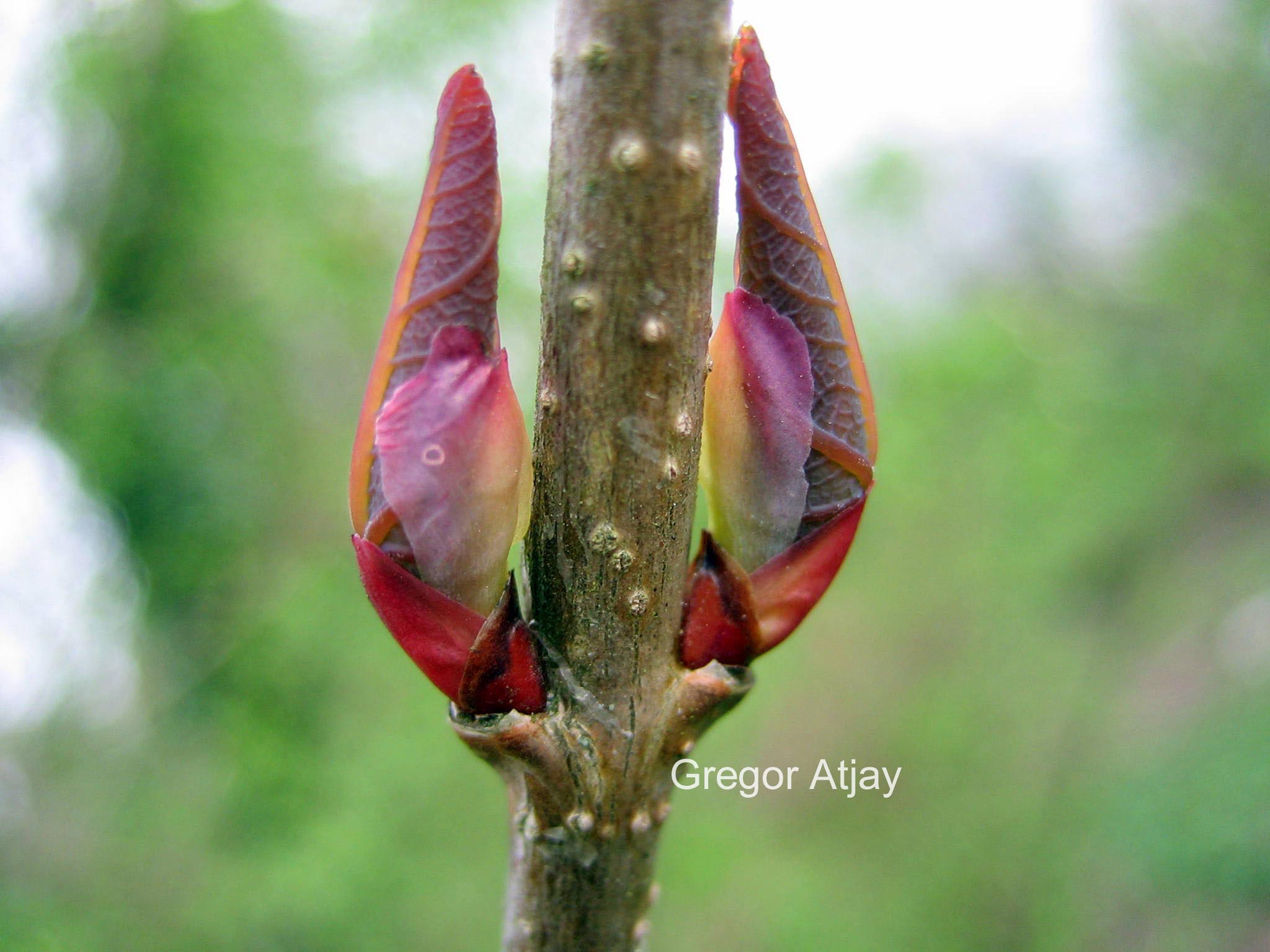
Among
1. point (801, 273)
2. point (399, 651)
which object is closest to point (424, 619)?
point (801, 273)

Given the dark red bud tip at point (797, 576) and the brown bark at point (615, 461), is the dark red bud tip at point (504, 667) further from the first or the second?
the dark red bud tip at point (797, 576)

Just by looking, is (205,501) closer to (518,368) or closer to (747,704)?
(518,368)

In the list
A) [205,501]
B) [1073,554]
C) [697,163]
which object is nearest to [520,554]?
A: [697,163]

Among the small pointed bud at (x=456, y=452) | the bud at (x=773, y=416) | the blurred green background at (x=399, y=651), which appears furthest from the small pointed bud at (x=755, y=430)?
the blurred green background at (x=399, y=651)

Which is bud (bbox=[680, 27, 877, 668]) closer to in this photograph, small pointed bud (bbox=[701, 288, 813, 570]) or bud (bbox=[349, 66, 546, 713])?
small pointed bud (bbox=[701, 288, 813, 570])

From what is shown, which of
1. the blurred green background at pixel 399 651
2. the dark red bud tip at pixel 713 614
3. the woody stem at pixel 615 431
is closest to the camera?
the woody stem at pixel 615 431

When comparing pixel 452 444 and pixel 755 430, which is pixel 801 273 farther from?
pixel 452 444
